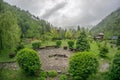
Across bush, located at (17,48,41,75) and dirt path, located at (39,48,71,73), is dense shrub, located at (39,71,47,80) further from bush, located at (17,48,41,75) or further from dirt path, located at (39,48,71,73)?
dirt path, located at (39,48,71,73)

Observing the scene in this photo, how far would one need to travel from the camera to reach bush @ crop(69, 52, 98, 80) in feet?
132

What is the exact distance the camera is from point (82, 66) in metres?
40.3

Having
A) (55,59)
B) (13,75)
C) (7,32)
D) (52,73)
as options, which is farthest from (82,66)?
(7,32)

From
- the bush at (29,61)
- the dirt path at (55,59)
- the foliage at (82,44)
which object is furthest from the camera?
the foliage at (82,44)

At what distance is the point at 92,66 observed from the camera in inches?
1590

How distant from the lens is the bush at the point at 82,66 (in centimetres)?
4031

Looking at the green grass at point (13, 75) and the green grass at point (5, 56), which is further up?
the green grass at point (5, 56)

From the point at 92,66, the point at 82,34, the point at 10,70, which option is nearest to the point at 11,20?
the point at 10,70

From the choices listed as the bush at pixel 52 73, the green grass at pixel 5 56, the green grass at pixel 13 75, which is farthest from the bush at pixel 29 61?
the green grass at pixel 5 56

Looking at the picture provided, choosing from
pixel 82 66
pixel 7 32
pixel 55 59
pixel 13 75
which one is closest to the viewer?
pixel 82 66

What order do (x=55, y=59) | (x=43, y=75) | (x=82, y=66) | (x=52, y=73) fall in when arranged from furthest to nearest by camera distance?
(x=55, y=59), (x=52, y=73), (x=43, y=75), (x=82, y=66)

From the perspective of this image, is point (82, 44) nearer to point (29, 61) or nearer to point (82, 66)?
point (82, 66)

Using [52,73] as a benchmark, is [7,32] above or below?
above

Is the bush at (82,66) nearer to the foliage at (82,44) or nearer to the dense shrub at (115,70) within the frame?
the dense shrub at (115,70)
